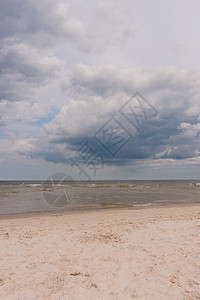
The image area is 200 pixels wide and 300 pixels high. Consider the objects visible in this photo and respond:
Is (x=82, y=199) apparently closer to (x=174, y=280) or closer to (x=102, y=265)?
(x=102, y=265)

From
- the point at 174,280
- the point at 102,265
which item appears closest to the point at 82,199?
the point at 102,265

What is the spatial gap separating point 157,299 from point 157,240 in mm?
3141

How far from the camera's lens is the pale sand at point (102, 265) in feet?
13.5

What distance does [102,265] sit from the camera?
5.23 metres

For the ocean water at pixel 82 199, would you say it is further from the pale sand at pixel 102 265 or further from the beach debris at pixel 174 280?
the beach debris at pixel 174 280

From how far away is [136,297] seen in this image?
3.91 meters

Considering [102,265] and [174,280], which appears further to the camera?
[102,265]

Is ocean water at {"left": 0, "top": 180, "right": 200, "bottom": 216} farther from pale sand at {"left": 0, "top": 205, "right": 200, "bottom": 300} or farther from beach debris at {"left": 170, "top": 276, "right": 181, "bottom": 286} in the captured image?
beach debris at {"left": 170, "top": 276, "right": 181, "bottom": 286}

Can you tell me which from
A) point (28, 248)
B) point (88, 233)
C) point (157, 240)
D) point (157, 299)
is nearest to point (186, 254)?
point (157, 240)

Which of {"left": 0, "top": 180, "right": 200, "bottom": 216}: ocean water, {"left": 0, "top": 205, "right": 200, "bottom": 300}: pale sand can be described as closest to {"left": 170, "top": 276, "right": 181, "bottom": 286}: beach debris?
{"left": 0, "top": 205, "right": 200, "bottom": 300}: pale sand

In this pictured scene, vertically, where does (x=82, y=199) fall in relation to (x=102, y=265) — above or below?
below

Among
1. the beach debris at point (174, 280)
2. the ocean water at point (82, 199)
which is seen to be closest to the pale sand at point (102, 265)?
the beach debris at point (174, 280)

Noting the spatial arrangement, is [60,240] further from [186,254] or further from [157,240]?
[186,254]

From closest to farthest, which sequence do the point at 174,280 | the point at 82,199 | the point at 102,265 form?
the point at 174,280 → the point at 102,265 → the point at 82,199
